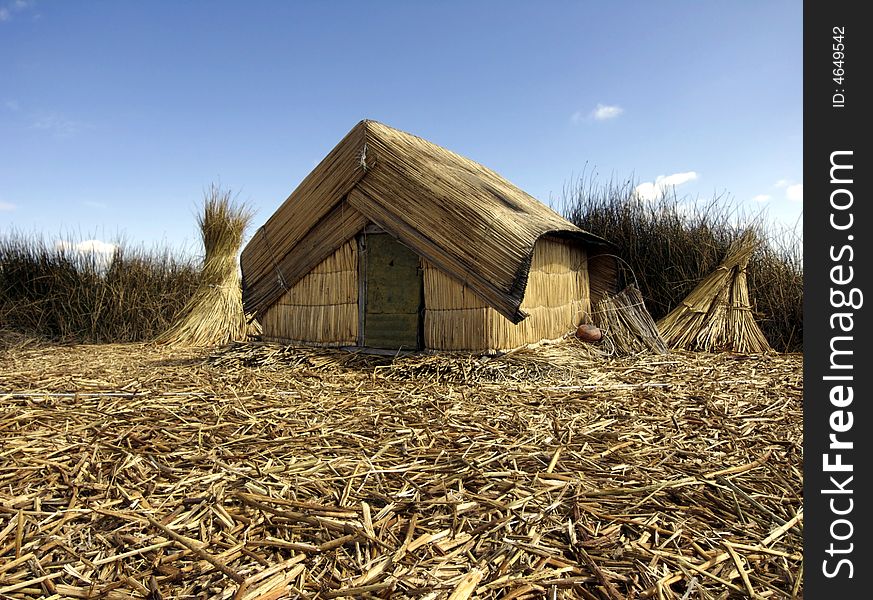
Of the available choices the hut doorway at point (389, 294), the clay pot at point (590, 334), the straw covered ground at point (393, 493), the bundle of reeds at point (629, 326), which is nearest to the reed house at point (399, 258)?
the hut doorway at point (389, 294)

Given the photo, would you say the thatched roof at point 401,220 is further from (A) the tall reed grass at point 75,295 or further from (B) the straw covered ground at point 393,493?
(A) the tall reed grass at point 75,295

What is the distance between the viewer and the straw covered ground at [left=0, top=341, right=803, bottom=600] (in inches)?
72.0

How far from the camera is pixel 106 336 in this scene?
957 cm

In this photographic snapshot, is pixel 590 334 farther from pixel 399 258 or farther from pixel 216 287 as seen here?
pixel 216 287

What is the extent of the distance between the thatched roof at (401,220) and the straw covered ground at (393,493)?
4.84 feet

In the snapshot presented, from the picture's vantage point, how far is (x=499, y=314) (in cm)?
571

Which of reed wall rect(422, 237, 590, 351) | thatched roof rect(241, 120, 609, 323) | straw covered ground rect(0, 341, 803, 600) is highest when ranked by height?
thatched roof rect(241, 120, 609, 323)

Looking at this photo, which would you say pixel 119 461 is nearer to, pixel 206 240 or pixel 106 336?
pixel 206 240

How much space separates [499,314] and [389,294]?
1.28m

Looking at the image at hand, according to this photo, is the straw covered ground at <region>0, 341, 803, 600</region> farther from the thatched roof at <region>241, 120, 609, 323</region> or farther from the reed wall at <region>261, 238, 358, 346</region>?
the reed wall at <region>261, 238, 358, 346</region>

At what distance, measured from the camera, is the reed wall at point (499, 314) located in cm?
564

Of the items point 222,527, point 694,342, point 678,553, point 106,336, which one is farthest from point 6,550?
point 106,336

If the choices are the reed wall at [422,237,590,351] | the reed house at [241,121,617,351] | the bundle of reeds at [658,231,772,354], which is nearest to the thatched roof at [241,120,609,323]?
the reed house at [241,121,617,351]

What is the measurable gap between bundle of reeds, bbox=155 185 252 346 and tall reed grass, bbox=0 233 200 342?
88cm
